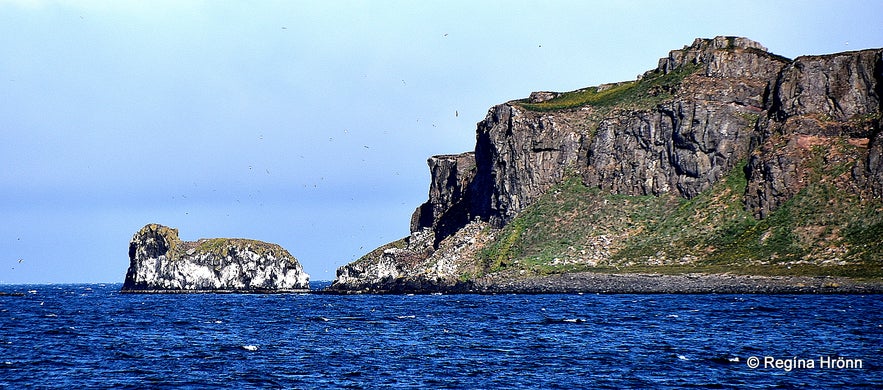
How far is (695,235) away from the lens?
16350 centimetres

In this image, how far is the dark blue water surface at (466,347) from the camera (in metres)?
51.8

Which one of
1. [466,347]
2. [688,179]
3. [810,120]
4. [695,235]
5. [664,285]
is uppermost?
[810,120]

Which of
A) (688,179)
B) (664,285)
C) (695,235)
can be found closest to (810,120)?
(688,179)

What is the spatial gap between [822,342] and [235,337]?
45250 mm

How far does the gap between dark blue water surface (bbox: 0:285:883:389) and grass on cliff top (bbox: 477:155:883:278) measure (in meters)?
34.8

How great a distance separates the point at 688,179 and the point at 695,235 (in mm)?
17481

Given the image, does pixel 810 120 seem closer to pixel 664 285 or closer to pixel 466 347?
pixel 664 285

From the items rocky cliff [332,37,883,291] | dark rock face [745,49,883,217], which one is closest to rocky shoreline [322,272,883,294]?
rocky cliff [332,37,883,291]

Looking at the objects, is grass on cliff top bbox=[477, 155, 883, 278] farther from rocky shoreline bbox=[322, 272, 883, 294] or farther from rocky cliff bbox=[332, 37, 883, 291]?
rocky shoreline bbox=[322, 272, 883, 294]

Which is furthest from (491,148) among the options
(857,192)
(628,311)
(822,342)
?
(822,342)

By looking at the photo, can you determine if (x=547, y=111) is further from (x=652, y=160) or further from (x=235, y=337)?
(x=235, y=337)

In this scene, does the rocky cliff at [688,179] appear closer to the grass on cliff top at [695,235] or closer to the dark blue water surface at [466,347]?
the grass on cliff top at [695,235]

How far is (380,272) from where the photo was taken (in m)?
192

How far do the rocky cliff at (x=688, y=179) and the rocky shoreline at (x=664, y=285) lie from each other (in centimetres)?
209
